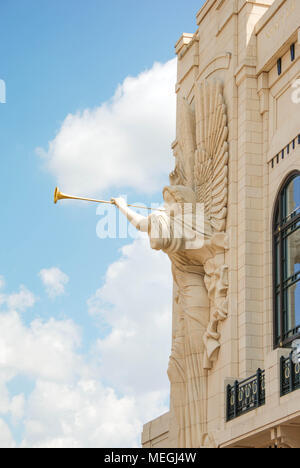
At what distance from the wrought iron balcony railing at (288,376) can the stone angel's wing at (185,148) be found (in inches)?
335

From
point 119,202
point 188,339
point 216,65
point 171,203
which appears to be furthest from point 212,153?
point 188,339

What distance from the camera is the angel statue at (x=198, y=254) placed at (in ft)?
77.2

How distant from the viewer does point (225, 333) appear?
22828 millimetres

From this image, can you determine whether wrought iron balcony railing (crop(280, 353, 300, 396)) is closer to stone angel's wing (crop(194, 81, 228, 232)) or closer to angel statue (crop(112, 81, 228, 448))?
angel statue (crop(112, 81, 228, 448))

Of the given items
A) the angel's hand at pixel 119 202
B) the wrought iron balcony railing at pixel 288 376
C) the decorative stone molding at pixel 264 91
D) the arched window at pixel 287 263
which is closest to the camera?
the wrought iron balcony railing at pixel 288 376

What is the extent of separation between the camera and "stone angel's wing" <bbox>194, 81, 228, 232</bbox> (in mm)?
24219

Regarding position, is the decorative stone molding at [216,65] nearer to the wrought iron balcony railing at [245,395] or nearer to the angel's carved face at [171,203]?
the angel's carved face at [171,203]

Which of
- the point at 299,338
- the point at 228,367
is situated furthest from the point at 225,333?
the point at 299,338

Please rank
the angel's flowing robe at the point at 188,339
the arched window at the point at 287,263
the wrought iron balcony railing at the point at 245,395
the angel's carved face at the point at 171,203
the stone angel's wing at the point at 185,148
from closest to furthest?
1. the wrought iron balcony railing at the point at 245,395
2. the arched window at the point at 287,263
3. the angel's flowing robe at the point at 188,339
4. the angel's carved face at the point at 171,203
5. the stone angel's wing at the point at 185,148

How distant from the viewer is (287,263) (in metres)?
22.0

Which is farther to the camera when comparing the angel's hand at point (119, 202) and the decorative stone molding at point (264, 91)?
the angel's hand at point (119, 202)

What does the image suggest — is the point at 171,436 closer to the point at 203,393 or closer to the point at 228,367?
the point at 203,393

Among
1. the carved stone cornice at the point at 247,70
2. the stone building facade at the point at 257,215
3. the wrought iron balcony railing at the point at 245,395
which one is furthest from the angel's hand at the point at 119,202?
the wrought iron balcony railing at the point at 245,395
